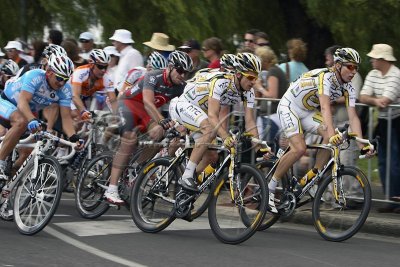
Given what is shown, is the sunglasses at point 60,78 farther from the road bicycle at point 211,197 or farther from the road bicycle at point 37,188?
the road bicycle at point 211,197

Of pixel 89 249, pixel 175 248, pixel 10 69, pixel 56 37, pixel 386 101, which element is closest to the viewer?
pixel 89 249

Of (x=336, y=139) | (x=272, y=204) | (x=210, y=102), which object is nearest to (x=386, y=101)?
(x=336, y=139)

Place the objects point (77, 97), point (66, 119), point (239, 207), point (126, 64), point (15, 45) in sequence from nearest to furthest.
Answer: point (239, 207), point (66, 119), point (77, 97), point (126, 64), point (15, 45)

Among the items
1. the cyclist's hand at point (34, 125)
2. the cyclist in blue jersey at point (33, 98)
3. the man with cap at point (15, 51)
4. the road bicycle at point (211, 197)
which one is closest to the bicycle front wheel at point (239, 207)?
the road bicycle at point (211, 197)

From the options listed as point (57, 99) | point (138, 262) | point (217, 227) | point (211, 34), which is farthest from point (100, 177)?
point (211, 34)

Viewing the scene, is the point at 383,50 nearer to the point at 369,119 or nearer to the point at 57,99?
the point at 369,119

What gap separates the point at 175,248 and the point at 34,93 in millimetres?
2460

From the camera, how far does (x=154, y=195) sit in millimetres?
10539

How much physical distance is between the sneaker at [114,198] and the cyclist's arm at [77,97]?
184 centimetres

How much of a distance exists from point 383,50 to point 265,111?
5.61 ft

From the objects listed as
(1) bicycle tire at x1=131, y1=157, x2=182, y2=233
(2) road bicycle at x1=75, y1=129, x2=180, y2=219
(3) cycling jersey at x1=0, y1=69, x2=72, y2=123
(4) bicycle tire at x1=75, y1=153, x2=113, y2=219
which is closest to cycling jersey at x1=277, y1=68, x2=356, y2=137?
(1) bicycle tire at x1=131, y1=157, x2=182, y2=233

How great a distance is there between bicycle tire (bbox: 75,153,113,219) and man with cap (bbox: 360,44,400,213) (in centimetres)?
302

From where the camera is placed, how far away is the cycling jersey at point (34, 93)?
10.6m

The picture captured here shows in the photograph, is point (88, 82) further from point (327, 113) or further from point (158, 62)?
point (327, 113)
